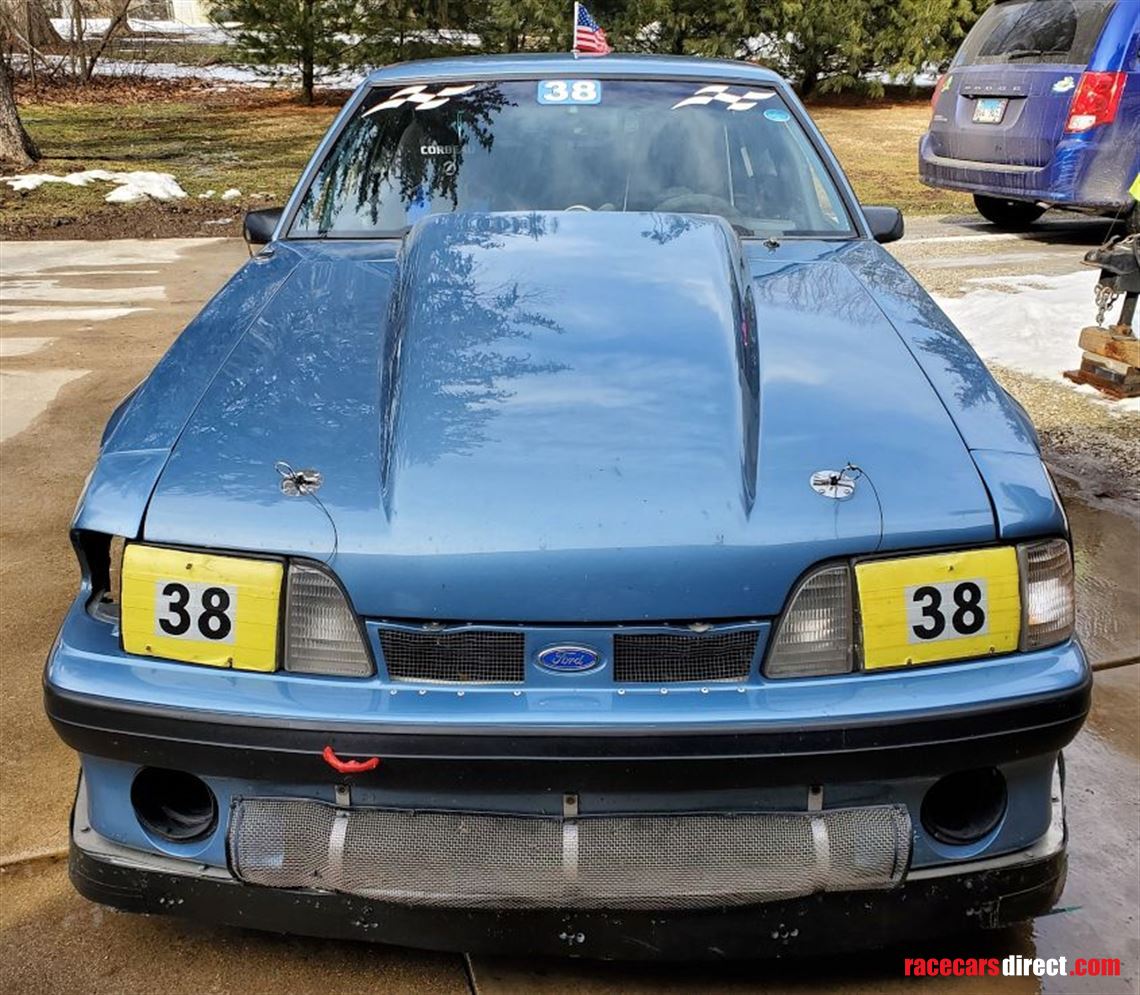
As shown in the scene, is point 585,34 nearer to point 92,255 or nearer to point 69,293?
point 92,255

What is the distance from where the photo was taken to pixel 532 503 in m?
2.05

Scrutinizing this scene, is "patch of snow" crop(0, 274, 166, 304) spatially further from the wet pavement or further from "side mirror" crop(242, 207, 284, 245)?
"side mirror" crop(242, 207, 284, 245)

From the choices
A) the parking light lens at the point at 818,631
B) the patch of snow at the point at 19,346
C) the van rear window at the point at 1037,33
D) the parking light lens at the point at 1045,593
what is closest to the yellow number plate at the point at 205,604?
the parking light lens at the point at 818,631

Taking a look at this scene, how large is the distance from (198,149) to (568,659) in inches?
615

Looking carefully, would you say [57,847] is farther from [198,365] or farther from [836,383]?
[836,383]

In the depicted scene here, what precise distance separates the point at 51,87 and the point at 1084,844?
25.3m

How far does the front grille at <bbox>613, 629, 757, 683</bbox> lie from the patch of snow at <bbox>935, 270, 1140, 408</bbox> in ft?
A: 15.7

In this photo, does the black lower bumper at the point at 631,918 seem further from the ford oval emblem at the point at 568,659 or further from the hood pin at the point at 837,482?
the hood pin at the point at 837,482

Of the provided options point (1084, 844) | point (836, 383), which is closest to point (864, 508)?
point (836, 383)

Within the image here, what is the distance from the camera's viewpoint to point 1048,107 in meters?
9.34

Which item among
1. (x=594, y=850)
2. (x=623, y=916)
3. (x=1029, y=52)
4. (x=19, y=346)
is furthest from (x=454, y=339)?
(x=1029, y=52)

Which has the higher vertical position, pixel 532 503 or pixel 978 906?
pixel 532 503

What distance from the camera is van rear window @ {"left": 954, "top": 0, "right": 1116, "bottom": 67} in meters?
9.32

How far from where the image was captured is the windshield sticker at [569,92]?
371 cm
